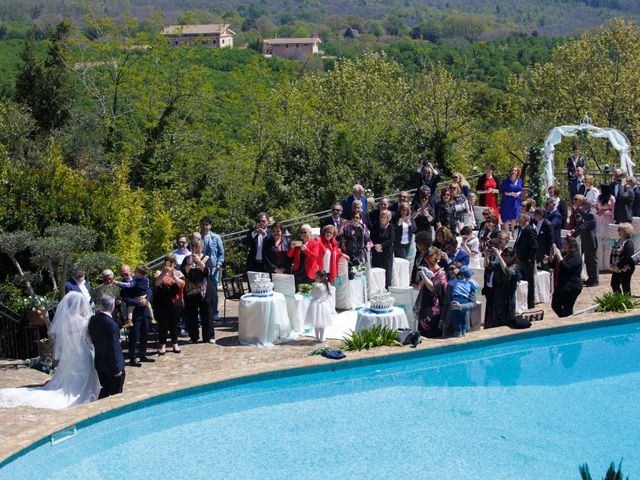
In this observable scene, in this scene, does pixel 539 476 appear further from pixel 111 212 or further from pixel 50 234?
pixel 111 212

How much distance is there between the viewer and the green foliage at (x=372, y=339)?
12.4m

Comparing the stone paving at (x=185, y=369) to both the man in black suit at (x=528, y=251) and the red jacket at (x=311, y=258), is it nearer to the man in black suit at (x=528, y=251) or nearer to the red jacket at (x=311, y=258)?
the man in black suit at (x=528, y=251)

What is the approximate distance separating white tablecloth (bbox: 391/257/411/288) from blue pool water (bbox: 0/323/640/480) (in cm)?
269

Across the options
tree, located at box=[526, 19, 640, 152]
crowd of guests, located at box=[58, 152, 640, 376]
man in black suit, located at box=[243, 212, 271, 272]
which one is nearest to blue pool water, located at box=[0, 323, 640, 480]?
crowd of guests, located at box=[58, 152, 640, 376]

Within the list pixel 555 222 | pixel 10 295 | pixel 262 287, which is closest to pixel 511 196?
pixel 555 222

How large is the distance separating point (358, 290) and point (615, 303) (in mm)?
3673

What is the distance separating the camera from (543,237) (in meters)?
15.0

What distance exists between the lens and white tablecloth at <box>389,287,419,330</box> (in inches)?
524

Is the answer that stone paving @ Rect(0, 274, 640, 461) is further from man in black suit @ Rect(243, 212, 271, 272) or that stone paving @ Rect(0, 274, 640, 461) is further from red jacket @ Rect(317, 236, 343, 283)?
red jacket @ Rect(317, 236, 343, 283)

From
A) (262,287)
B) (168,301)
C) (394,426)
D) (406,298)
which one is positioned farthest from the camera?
(406,298)

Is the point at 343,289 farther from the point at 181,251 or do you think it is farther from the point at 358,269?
the point at 181,251

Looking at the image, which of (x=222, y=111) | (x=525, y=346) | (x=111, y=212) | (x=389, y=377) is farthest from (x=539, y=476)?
(x=222, y=111)

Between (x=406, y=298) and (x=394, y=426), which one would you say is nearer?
(x=394, y=426)

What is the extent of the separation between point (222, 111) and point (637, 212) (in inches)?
1191
